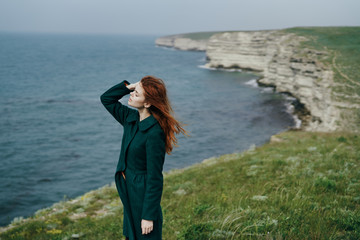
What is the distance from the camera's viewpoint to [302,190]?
24.3 feet

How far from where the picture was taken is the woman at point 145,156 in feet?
11.6

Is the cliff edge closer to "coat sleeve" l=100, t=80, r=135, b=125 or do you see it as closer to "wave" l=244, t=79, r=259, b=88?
"wave" l=244, t=79, r=259, b=88

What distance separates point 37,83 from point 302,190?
69239 millimetres

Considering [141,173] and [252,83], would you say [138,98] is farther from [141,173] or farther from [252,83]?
[252,83]

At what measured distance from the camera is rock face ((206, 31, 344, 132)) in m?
38.5

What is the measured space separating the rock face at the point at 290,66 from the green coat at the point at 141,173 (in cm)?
3218

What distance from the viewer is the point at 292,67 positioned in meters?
53.7

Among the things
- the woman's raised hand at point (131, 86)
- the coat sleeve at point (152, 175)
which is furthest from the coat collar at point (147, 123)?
the woman's raised hand at point (131, 86)

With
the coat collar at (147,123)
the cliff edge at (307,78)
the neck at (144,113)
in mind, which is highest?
the neck at (144,113)

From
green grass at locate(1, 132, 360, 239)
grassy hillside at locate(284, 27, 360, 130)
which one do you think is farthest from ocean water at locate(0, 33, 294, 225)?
grassy hillside at locate(284, 27, 360, 130)

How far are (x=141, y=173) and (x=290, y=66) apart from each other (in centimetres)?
5601

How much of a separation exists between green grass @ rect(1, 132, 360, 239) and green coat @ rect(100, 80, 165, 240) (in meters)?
1.78

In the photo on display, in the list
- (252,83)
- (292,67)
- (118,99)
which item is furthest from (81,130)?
(252,83)

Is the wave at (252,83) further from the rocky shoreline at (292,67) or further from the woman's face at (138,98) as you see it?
the woman's face at (138,98)
